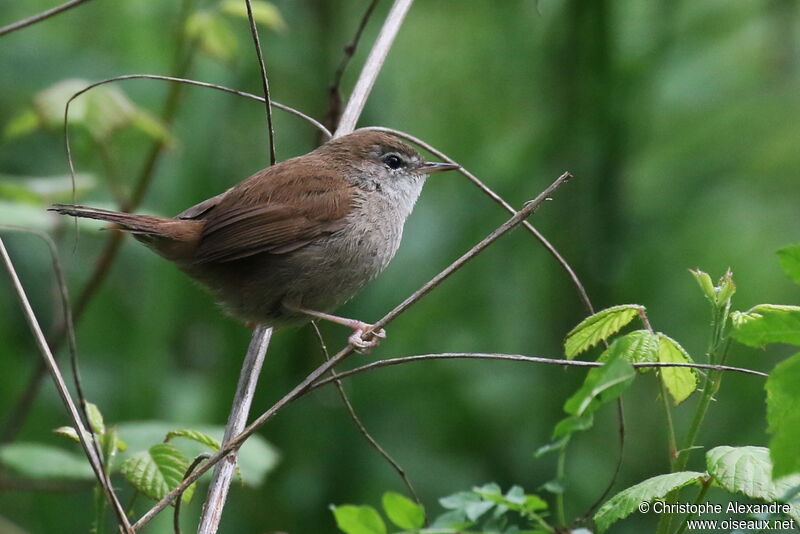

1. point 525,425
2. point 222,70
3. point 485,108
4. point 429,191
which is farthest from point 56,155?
point 525,425

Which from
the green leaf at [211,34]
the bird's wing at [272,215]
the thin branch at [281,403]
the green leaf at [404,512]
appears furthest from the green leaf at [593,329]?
the green leaf at [211,34]

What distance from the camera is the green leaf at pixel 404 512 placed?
64.1 inches

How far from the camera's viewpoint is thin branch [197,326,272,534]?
7.41 ft

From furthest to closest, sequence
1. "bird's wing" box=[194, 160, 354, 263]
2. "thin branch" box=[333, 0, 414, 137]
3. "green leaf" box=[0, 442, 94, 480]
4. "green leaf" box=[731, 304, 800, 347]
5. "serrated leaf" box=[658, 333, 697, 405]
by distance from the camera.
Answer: "bird's wing" box=[194, 160, 354, 263] → "green leaf" box=[0, 442, 94, 480] → "thin branch" box=[333, 0, 414, 137] → "serrated leaf" box=[658, 333, 697, 405] → "green leaf" box=[731, 304, 800, 347]

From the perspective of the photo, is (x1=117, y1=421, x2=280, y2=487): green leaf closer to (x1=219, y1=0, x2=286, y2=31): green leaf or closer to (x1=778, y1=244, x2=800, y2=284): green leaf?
(x1=219, y1=0, x2=286, y2=31): green leaf

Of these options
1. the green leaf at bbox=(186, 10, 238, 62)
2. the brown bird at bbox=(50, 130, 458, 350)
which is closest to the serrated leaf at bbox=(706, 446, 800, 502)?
the brown bird at bbox=(50, 130, 458, 350)

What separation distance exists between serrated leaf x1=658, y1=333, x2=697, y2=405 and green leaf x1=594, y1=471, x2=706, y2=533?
0.82 feet

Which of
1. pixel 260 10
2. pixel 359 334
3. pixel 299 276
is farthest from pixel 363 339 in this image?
pixel 260 10

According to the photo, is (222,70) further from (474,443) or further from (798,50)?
(798,50)

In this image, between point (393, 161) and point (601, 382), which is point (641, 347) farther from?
point (393, 161)

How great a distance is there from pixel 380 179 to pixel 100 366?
2.29m

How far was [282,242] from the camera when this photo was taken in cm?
343

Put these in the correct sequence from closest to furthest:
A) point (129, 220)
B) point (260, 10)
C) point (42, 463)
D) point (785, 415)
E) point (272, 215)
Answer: point (785, 415), point (129, 220), point (42, 463), point (272, 215), point (260, 10)

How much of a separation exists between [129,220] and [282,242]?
566 mm
